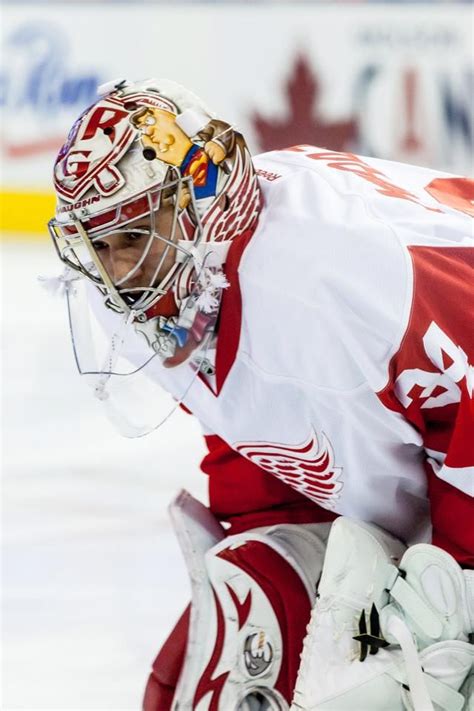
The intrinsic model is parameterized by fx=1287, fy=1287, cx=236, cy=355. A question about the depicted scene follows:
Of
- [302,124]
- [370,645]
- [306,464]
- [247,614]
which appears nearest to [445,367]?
[306,464]

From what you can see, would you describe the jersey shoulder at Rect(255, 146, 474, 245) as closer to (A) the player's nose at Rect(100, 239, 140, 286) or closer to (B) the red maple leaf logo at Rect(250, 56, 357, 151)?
(A) the player's nose at Rect(100, 239, 140, 286)

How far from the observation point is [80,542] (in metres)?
2.58

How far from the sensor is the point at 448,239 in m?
1.74

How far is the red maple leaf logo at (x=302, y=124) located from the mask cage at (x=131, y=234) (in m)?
3.43

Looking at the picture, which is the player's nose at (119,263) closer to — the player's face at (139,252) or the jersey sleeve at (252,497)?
the player's face at (139,252)

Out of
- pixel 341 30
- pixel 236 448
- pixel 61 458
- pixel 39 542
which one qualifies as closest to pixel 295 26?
pixel 341 30

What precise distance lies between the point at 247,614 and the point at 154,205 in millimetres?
676

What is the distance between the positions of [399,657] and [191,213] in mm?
669

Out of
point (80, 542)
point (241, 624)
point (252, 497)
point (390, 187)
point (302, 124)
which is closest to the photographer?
point (390, 187)

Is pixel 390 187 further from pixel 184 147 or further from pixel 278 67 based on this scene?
pixel 278 67

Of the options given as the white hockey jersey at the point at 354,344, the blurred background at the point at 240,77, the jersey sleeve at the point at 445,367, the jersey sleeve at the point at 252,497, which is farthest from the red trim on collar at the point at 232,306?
the blurred background at the point at 240,77

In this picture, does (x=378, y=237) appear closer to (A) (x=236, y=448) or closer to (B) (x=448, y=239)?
(B) (x=448, y=239)

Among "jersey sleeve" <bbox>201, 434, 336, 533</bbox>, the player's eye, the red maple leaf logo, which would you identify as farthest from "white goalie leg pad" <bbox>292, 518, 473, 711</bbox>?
the red maple leaf logo

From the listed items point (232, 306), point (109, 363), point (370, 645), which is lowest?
point (370, 645)
